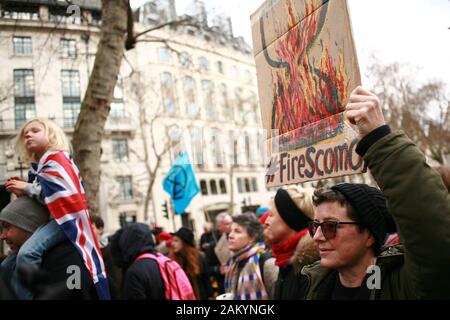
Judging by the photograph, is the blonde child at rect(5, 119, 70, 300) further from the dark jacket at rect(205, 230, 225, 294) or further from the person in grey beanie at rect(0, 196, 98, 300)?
the dark jacket at rect(205, 230, 225, 294)

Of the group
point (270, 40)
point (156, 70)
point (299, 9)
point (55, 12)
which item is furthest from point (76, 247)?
point (156, 70)

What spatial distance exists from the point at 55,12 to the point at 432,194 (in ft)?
11.6

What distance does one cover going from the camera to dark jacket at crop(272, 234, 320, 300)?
224 centimetres

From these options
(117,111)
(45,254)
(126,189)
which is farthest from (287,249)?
(126,189)

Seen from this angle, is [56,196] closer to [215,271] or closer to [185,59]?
[215,271]

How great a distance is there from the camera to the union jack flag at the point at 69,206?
2.08m

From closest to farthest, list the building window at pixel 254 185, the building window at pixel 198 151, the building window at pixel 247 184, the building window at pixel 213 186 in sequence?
the building window at pixel 198 151
the building window at pixel 213 186
the building window at pixel 247 184
the building window at pixel 254 185

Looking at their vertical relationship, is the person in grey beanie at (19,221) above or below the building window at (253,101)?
below

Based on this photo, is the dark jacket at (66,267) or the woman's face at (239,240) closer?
the dark jacket at (66,267)

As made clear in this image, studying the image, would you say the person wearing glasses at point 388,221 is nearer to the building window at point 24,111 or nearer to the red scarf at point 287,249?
the red scarf at point 287,249

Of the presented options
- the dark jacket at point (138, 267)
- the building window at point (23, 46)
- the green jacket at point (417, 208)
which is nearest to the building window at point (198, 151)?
the green jacket at point (417, 208)

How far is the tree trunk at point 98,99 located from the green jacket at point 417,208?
14.0 ft

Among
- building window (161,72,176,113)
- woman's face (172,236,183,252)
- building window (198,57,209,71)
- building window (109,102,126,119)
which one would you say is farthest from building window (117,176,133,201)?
woman's face (172,236,183,252)

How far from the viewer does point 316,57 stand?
1729mm
